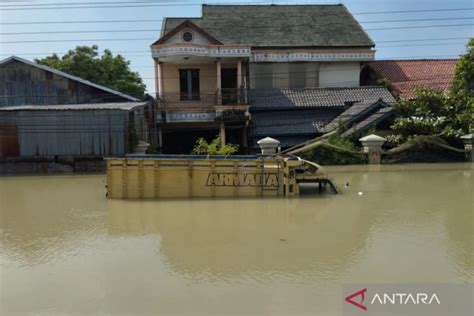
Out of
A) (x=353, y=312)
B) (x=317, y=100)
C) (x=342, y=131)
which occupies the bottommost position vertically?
(x=353, y=312)

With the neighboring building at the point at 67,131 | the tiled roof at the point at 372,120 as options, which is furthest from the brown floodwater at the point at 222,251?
the tiled roof at the point at 372,120

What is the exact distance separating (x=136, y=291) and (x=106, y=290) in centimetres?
37

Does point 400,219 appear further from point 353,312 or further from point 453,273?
point 353,312

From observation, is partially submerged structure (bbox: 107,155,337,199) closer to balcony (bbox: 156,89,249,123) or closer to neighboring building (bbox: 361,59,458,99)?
balcony (bbox: 156,89,249,123)

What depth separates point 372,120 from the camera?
20.5 meters

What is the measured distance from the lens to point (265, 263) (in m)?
6.00

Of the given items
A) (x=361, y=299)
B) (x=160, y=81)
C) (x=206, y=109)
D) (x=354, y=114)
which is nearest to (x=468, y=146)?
(x=354, y=114)

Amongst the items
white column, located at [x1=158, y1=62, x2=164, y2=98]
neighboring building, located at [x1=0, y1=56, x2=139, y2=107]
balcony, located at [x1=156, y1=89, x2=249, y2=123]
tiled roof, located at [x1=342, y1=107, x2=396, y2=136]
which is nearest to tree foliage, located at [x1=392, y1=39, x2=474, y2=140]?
tiled roof, located at [x1=342, y1=107, x2=396, y2=136]

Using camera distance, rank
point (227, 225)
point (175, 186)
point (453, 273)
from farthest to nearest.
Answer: point (175, 186) → point (227, 225) → point (453, 273)

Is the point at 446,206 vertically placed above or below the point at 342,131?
below

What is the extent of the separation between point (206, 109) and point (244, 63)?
4.26 m

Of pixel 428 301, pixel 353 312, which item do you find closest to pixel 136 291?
pixel 353 312

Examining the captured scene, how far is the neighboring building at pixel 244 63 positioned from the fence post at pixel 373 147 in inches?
126

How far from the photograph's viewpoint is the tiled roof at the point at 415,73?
81.7 ft
